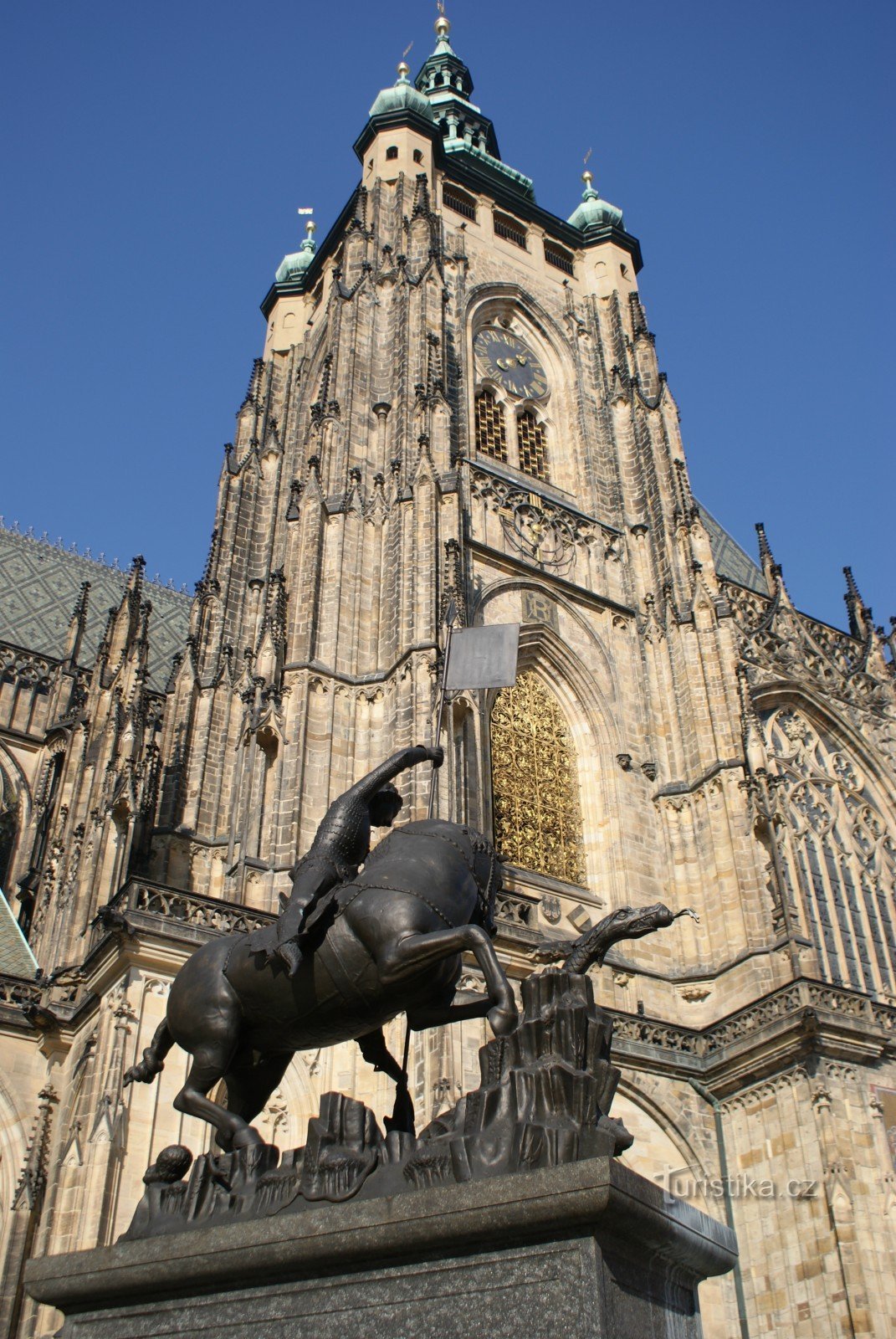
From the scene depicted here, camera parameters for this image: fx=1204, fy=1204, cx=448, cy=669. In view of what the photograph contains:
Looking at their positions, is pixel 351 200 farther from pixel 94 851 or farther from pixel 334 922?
pixel 334 922

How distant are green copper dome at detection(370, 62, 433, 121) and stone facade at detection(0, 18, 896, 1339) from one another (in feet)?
0.44

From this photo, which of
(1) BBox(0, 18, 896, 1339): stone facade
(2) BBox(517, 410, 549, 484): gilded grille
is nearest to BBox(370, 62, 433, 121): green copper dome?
(1) BBox(0, 18, 896, 1339): stone facade

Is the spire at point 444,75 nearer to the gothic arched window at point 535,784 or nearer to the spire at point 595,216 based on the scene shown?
the spire at point 595,216

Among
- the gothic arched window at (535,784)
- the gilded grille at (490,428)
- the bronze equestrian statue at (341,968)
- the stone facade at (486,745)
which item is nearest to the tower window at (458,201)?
the stone facade at (486,745)

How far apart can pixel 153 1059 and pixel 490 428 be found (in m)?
20.8

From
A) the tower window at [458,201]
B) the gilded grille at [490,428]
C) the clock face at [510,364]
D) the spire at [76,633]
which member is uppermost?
the tower window at [458,201]

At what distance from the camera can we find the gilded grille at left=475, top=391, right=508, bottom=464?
81.8ft

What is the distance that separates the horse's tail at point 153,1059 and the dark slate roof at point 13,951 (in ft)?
36.4

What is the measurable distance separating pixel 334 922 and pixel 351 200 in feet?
83.1

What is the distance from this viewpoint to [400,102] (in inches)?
1088

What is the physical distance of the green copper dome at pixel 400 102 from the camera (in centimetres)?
2752

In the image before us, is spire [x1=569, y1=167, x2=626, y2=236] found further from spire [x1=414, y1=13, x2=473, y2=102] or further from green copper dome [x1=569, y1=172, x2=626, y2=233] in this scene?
spire [x1=414, y1=13, x2=473, y2=102]

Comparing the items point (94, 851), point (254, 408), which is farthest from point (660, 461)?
point (94, 851)

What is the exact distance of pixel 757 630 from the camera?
81.6ft
